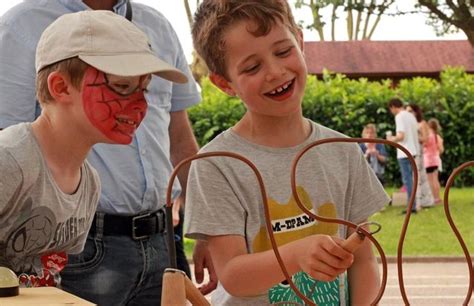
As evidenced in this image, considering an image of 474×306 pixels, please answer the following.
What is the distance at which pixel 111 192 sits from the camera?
3148 mm

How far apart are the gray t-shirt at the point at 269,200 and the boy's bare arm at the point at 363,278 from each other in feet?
0.16

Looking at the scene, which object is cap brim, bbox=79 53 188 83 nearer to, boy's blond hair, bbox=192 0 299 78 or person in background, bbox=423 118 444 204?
boy's blond hair, bbox=192 0 299 78

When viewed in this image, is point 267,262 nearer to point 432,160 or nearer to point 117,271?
point 117,271

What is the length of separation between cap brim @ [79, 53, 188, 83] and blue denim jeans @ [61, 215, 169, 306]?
1.03m

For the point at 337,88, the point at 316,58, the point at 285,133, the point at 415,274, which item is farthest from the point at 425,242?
the point at 316,58

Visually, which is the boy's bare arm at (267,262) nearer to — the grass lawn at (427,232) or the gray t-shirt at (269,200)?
the gray t-shirt at (269,200)

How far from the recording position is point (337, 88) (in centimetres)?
2325

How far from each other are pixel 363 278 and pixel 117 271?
927mm

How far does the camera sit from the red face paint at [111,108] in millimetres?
2100

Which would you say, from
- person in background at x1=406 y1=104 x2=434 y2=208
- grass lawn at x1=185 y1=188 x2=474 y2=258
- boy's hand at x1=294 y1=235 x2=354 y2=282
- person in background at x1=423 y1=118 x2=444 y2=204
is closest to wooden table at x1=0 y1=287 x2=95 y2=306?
boy's hand at x1=294 y1=235 x2=354 y2=282

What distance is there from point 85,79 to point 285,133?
0.53m

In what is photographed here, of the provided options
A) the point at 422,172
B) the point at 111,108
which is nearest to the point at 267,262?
the point at 111,108

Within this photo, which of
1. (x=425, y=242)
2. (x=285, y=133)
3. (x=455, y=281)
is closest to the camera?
(x=285, y=133)

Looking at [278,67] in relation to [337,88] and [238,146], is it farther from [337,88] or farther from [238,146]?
[337,88]
